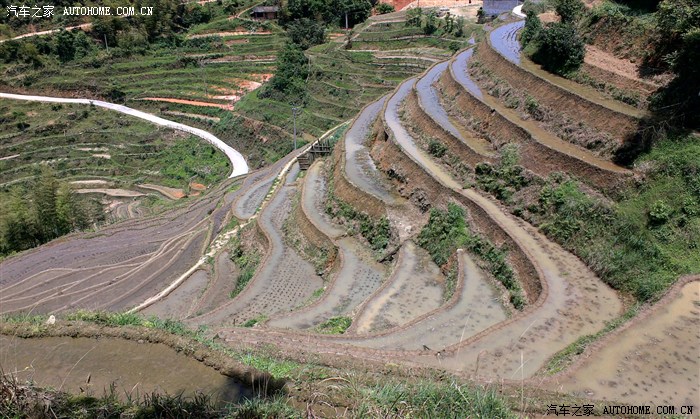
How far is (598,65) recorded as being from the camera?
64.4ft

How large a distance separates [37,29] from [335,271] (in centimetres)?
6960

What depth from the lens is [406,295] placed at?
15.5m

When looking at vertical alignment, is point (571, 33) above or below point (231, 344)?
above

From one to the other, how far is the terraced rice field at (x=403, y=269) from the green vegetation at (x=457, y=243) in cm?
9

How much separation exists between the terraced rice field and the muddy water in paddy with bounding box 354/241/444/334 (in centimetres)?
6

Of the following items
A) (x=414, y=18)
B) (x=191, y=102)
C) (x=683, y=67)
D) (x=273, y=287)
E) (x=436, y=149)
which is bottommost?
(x=273, y=287)

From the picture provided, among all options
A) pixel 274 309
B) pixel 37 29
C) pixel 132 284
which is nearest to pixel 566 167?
pixel 274 309

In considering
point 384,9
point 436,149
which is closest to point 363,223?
point 436,149

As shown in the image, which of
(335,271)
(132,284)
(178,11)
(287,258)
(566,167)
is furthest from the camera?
(178,11)

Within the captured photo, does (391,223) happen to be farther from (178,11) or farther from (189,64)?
(178,11)

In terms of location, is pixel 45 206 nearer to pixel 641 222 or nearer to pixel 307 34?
pixel 641 222

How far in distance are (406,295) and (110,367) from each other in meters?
9.30

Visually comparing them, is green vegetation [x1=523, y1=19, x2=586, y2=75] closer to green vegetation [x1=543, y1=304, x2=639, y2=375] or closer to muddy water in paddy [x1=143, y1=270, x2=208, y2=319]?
green vegetation [x1=543, y1=304, x2=639, y2=375]

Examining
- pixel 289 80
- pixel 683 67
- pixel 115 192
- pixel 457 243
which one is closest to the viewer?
pixel 683 67
